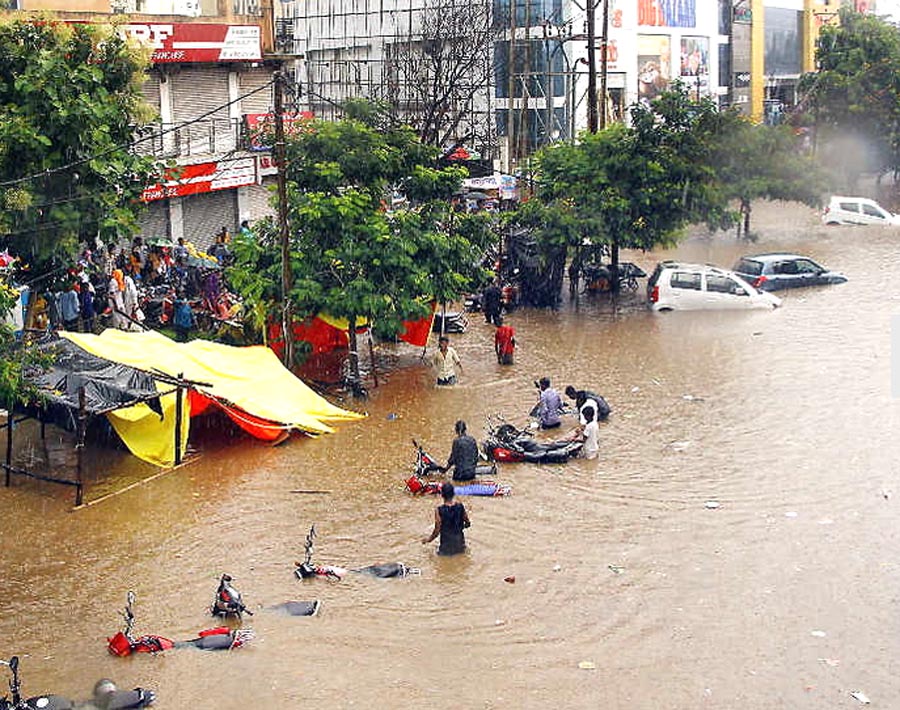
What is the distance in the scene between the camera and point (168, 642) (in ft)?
36.5

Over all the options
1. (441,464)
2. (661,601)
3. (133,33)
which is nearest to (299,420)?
(441,464)

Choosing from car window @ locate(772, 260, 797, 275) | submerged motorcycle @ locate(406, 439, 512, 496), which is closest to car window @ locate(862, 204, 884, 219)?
car window @ locate(772, 260, 797, 275)

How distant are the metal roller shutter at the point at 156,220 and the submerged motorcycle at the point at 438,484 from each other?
13.9m

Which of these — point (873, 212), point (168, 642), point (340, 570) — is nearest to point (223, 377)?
point (340, 570)

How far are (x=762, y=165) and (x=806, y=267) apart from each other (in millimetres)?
2921

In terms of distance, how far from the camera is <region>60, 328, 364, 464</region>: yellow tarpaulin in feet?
53.3

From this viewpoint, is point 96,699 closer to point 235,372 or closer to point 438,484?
point 438,484

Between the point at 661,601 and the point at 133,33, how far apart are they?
1938 centimetres

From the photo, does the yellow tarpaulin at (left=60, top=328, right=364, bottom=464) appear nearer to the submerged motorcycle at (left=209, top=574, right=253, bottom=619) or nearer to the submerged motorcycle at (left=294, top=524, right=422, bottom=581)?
the submerged motorcycle at (left=294, top=524, right=422, bottom=581)

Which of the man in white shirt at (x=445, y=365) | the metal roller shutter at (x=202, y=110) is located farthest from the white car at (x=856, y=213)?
the man in white shirt at (x=445, y=365)

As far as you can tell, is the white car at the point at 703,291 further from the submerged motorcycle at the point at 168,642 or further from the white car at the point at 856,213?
the submerged motorcycle at the point at 168,642

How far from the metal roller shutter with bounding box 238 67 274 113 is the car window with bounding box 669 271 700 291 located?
37.2 feet

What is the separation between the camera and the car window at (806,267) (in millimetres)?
27906

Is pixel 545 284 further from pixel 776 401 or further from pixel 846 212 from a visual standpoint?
pixel 846 212
